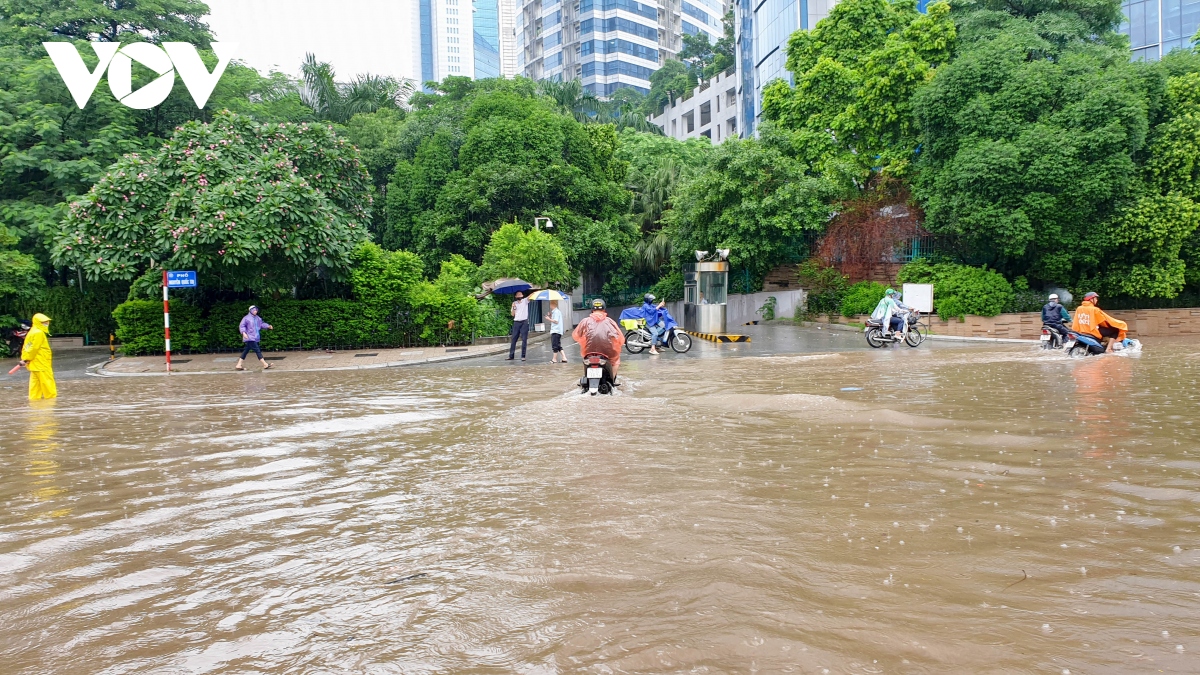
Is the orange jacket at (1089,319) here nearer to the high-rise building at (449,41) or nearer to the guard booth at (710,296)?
the guard booth at (710,296)

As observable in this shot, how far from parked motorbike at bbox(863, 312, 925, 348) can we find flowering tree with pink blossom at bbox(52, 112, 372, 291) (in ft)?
48.0

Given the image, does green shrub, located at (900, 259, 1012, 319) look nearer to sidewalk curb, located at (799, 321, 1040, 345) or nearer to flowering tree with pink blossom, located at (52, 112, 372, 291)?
sidewalk curb, located at (799, 321, 1040, 345)

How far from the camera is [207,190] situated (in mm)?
22344

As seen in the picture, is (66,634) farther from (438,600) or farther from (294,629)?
(438,600)

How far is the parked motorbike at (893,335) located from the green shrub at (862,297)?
852cm

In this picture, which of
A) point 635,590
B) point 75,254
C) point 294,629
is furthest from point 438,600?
point 75,254

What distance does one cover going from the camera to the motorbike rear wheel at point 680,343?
2161 centimetres

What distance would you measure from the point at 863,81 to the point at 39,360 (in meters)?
28.8

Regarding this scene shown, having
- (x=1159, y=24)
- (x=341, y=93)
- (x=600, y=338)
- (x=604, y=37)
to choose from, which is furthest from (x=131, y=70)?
(x=604, y=37)

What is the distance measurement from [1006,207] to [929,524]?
2437 cm

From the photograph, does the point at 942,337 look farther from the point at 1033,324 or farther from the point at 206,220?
the point at 206,220

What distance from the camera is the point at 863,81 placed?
32969mm

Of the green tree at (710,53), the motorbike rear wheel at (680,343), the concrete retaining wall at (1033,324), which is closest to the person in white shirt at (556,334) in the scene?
the motorbike rear wheel at (680,343)

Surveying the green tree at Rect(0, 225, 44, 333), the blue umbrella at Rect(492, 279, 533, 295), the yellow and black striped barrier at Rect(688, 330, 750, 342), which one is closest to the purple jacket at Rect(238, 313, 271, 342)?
the blue umbrella at Rect(492, 279, 533, 295)
